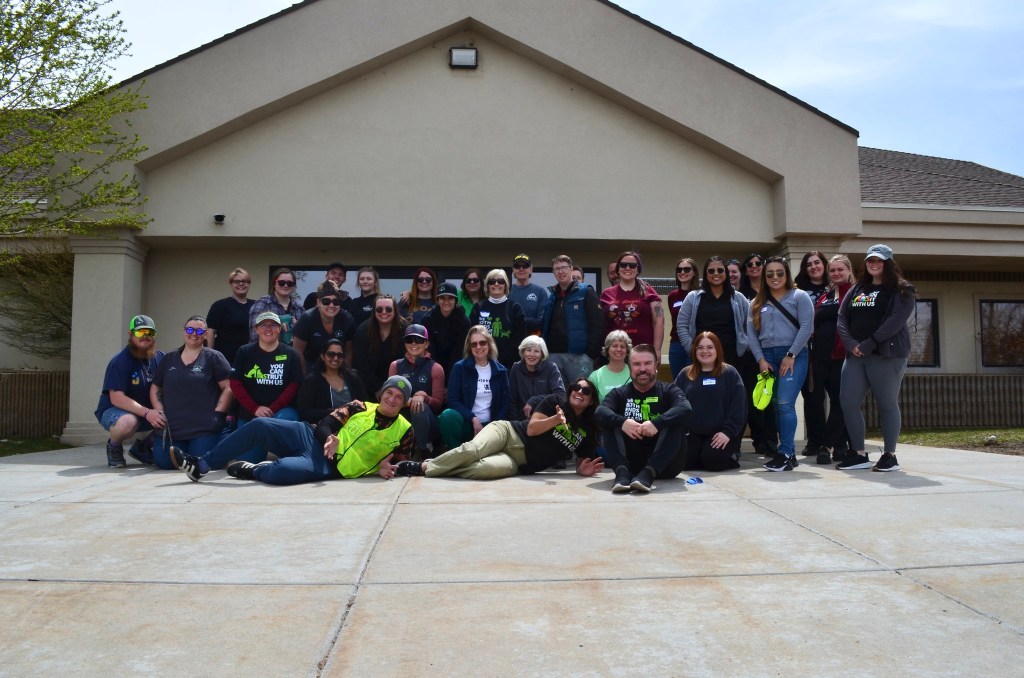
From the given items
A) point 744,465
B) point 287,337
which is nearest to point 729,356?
point 744,465

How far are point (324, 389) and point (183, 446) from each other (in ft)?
5.09

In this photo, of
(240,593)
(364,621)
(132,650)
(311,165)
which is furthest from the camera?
(311,165)

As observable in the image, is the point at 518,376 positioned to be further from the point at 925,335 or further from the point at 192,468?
the point at 925,335

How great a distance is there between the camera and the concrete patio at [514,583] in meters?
2.73

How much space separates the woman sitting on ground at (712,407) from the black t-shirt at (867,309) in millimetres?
1114

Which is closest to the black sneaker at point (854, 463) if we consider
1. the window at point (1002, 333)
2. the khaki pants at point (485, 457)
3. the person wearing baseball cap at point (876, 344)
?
the person wearing baseball cap at point (876, 344)

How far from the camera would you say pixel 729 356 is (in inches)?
302

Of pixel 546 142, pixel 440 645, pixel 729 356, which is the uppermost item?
pixel 546 142

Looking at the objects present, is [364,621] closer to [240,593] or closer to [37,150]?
[240,593]

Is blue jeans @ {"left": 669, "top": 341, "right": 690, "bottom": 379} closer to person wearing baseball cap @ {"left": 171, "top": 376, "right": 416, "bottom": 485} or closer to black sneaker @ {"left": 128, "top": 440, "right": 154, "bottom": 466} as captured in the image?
person wearing baseball cap @ {"left": 171, "top": 376, "right": 416, "bottom": 485}

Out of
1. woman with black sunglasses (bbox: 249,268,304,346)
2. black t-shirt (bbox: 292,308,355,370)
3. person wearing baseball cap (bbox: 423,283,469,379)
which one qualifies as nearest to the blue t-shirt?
woman with black sunglasses (bbox: 249,268,304,346)

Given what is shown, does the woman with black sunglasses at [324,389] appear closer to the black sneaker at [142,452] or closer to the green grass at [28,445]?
the black sneaker at [142,452]

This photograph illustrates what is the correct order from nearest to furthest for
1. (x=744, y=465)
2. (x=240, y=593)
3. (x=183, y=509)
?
(x=240, y=593) → (x=183, y=509) → (x=744, y=465)

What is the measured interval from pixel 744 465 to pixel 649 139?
5.14m
